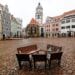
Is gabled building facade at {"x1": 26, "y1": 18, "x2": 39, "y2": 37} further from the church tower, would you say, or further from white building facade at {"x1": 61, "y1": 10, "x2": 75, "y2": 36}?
white building facade at {"x1": 61, "y1": 10, "x2": 75, "y2": 36}

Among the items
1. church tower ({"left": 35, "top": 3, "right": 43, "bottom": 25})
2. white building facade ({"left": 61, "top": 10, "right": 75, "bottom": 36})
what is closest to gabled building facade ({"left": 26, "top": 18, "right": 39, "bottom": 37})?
church tower ({"left": 35, "top": 3, "right": 43, "bottom": 25})

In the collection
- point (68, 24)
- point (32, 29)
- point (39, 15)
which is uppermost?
point (39, 15)

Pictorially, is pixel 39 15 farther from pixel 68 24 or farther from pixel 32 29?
pixel 68 24

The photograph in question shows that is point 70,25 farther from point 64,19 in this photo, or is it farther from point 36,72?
point 36,72

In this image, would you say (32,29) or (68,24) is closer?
(68,24)

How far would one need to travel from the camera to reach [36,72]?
11047mm

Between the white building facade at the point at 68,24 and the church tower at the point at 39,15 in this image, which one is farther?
the church tower at the point at 39,15

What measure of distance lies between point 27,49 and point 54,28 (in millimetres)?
92423

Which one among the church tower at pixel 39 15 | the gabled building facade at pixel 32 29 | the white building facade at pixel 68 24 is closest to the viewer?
the white building facade at pixel 68 24

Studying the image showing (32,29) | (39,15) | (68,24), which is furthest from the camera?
(39,15)

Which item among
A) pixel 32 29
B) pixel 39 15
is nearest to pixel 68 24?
pixel 32 29

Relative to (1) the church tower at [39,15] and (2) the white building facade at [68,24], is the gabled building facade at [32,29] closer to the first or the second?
(1) the church tower at [39,15]

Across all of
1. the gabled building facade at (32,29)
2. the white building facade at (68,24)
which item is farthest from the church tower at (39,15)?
the white building facade at (68,24)

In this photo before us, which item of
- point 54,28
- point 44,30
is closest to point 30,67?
point 54,28
